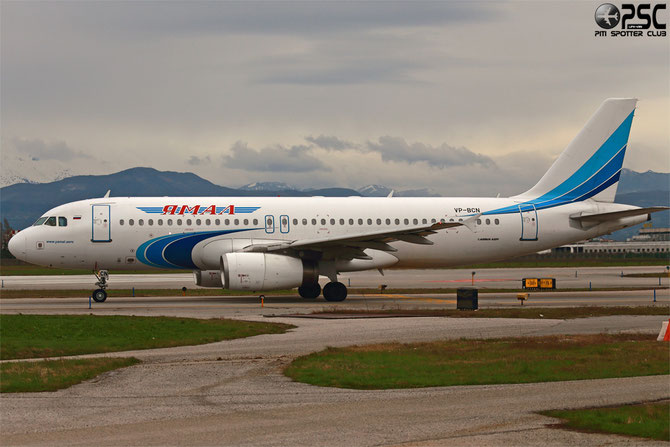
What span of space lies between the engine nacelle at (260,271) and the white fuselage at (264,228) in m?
2.47

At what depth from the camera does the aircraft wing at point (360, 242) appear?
3531 centimetres

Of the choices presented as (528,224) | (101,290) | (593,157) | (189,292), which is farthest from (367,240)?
(593,157)

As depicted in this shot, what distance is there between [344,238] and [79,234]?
39.1 feet

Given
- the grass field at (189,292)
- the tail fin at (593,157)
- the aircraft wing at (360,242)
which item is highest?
the tail fin at (593,157)

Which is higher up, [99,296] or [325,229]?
[325,229]

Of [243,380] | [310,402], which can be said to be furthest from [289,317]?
[310,402]

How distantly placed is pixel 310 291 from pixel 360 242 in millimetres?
4303

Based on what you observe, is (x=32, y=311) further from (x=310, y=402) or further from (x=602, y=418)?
(x=602, y=418)

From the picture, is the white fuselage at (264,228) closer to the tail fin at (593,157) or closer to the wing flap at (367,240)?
the tail fin at (593,157)

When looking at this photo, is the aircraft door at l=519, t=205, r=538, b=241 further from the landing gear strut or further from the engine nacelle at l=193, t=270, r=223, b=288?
the landing gear strut

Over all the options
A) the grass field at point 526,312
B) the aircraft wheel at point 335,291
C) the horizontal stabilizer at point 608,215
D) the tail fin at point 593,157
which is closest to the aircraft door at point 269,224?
the aircraft wheel at point 335,291

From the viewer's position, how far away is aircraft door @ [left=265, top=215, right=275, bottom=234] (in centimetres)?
3875

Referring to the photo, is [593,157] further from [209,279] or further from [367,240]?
[209,279]

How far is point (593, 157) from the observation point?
42.1 meters
